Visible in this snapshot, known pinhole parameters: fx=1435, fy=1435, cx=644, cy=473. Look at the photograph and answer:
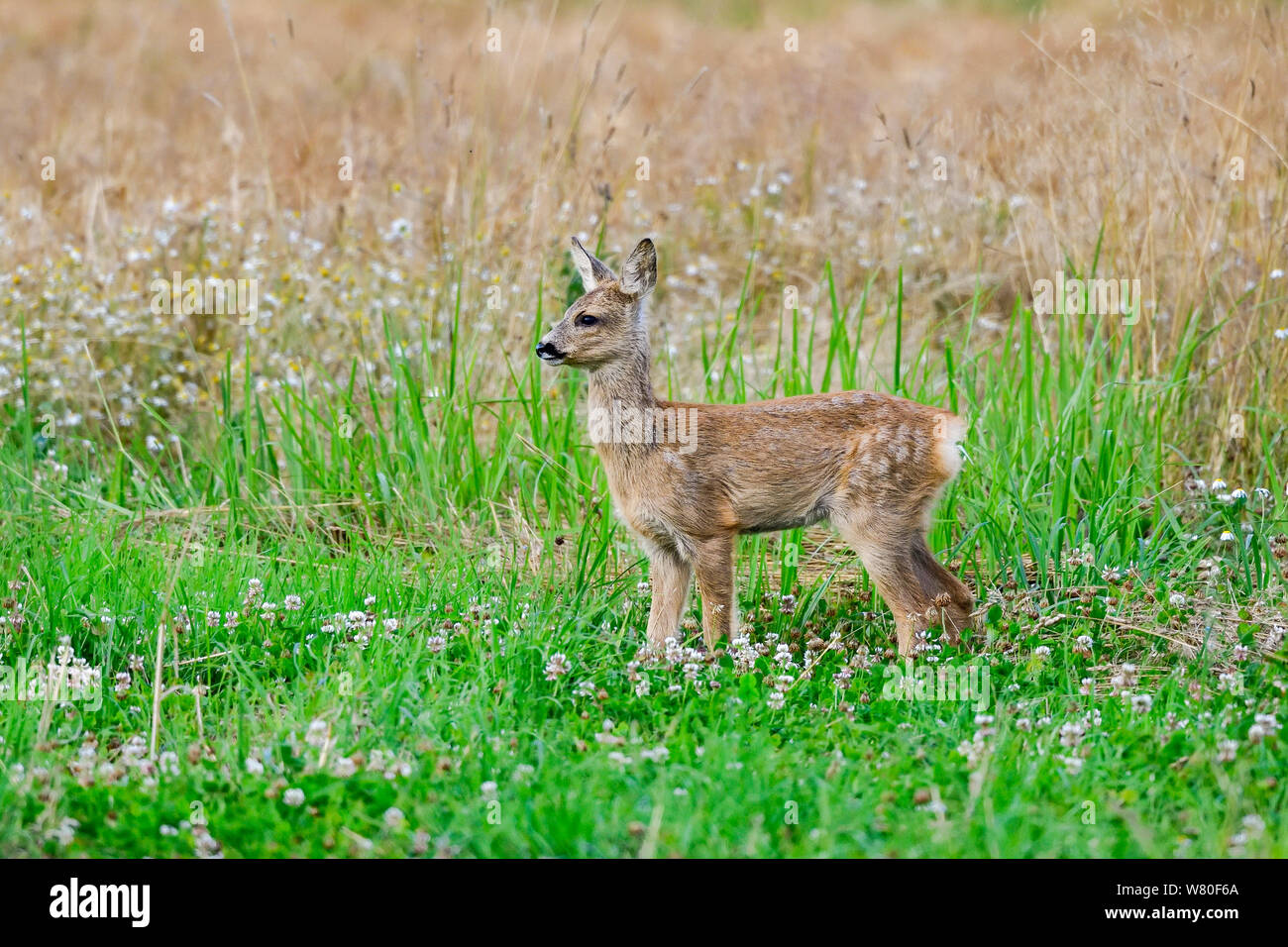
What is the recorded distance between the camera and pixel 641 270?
5.44m

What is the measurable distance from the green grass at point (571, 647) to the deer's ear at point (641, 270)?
942mm

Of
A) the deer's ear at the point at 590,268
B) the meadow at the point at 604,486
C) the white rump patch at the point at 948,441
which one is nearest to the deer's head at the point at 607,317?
the deer's ear at the point at 590,268

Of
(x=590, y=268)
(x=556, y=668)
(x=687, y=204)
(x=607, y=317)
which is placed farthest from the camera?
(x=687, y=204)

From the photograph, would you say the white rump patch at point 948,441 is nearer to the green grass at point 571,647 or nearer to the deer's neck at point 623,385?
the green grass at point 571,647

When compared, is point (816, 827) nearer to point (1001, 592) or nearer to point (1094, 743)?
point (1094, 743)

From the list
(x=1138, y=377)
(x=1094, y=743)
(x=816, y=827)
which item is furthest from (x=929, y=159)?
(x=816, y=827)

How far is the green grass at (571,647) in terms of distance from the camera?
3738 mm

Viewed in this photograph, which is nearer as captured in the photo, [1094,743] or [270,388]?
[1094,743]

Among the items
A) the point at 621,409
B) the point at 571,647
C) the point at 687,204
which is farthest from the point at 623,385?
the point at 687,204

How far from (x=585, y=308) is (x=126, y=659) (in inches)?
81.5

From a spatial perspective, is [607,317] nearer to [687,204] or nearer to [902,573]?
[902,573]

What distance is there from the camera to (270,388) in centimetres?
739

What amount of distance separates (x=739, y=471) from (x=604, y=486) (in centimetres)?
134

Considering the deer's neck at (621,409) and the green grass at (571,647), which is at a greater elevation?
the deer's neck at (621,409)
